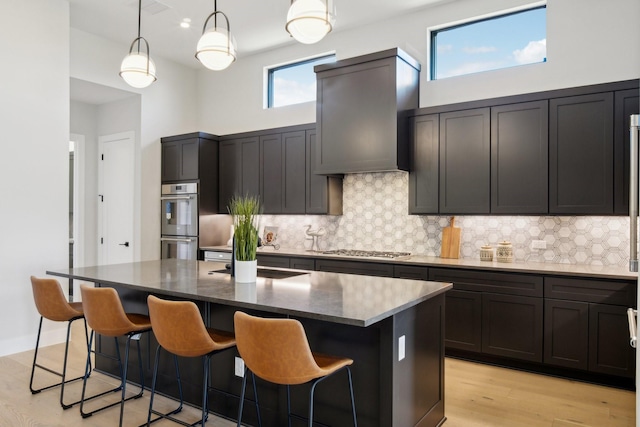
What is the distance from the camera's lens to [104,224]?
22.2 feet

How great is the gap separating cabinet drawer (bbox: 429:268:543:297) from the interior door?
4431 millimetres


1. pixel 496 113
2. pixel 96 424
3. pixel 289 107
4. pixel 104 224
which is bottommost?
pixel 96 424

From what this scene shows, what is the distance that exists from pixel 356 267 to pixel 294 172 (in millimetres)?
1591

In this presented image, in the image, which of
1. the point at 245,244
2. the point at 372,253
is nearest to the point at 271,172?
the point at 372,253

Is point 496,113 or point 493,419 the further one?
point 496,113

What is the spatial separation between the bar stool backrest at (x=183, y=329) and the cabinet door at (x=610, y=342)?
9.49ft

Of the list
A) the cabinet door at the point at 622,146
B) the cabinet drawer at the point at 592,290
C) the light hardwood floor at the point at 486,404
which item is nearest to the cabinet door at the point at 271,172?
the light hardwood floor at the point at 486,404

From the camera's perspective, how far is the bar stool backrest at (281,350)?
1.99m

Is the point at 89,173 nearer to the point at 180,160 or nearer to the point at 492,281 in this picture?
the point at 180,160

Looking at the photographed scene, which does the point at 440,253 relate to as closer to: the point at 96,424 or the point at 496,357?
the point at 496,357

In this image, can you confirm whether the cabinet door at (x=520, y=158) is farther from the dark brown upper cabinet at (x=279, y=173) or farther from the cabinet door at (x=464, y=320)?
the dark brown upper cabinet at (x=279, y=173)

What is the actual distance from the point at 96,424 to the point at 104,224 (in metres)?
4.45

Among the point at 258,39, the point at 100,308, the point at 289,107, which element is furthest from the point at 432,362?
the point at 258,39

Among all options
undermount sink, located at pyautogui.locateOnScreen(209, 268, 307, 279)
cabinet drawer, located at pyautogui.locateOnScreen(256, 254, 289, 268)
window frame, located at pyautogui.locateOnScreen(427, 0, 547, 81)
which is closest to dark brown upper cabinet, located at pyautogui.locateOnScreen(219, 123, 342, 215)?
cabinet drawer, located at pyautogui.locateOnScreen(256, 254, 289, 268)
